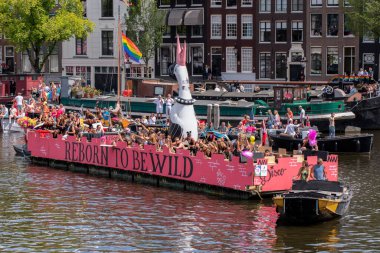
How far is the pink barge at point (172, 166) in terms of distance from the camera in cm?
4225

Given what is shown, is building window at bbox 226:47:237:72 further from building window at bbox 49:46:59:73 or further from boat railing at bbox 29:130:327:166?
boat railing at bbox 29:130:327:166

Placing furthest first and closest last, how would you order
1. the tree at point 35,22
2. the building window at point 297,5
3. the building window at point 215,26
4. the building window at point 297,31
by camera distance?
the building window at point 215,26
the building window at point 297,31
the building window at point 297,5
the tree at point 35,22

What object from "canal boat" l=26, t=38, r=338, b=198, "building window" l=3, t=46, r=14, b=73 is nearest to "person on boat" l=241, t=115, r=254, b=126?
"canal boat" l=26, t=38, r=338, b=198

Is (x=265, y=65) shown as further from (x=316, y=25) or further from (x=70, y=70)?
(x=70, y=70)

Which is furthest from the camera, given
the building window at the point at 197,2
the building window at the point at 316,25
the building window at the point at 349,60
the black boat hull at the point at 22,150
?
the building window at the point at 197,2

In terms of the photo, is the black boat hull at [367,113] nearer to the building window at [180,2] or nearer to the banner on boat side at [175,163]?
the building window at [180,2]

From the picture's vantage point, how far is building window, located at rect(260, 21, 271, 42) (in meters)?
96.8

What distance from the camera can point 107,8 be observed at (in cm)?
10194

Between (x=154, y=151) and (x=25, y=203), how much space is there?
6854 millimetres

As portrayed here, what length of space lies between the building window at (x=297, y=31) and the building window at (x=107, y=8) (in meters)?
18.4

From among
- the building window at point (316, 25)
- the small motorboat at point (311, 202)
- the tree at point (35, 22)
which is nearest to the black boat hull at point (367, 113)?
the building window at point (316, 25)

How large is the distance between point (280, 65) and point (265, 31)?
351 cm

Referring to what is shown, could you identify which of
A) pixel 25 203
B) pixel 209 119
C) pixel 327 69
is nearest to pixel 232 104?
pixel 209 119

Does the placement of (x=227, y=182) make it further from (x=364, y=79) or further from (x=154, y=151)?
(x=364, y=79)
